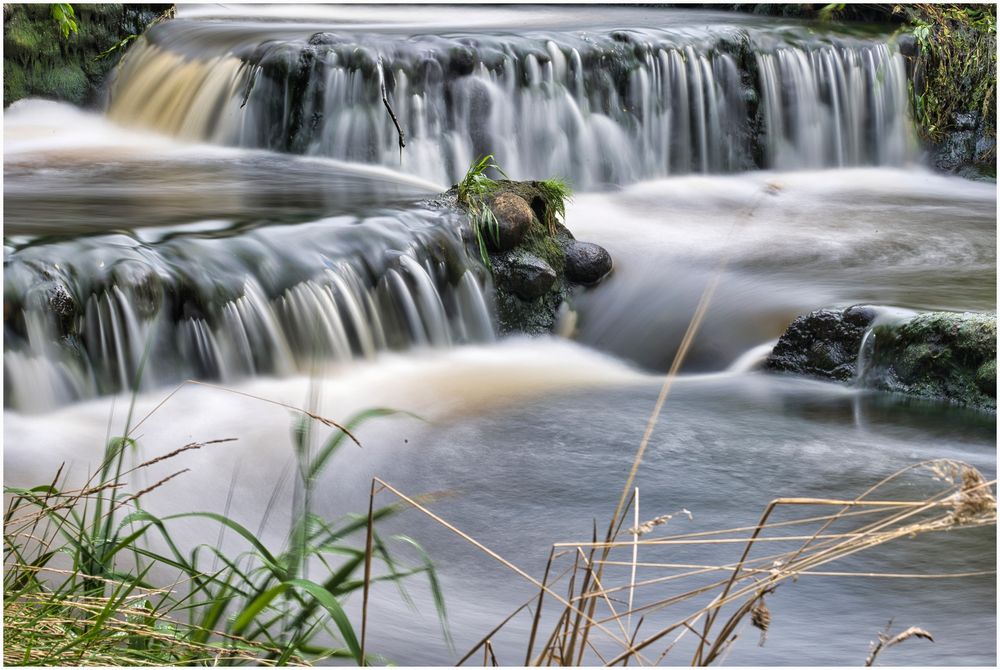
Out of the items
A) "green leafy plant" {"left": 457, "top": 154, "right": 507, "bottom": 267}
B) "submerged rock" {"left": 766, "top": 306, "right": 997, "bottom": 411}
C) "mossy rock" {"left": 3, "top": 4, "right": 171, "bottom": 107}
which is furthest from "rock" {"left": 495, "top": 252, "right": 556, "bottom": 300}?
"mossy rock" {"left": 3, "top": 4, "right": 171, "bottom": 107}

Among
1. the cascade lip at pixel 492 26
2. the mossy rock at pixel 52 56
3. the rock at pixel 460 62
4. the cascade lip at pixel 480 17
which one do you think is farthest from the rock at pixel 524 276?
the mossy rock at pixel 52 56

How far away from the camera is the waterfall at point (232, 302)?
4691 millimetres

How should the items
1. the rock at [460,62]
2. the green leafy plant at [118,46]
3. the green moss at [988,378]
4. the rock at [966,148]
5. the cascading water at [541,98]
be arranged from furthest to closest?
1. the rock at [966,148]
2. the green leafy plant at [118,46]
3. the rock at [460,62]
4. the cascading water at [541,98]
5. the green moss at [988,378]

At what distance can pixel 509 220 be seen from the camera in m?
6.35

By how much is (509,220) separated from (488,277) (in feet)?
1.23

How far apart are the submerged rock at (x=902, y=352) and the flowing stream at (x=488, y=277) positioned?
0.12m

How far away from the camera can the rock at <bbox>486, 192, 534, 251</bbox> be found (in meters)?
6.34

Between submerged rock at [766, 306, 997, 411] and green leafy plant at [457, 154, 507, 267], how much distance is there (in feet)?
5.76

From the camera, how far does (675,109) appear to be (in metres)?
9.27

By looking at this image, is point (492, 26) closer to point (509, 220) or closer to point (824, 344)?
point (509, 220)

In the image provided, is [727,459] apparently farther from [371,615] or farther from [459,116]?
[459,116]

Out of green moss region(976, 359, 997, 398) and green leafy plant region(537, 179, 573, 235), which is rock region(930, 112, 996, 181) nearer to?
green leafy plant region(537, 179, 573, 235)

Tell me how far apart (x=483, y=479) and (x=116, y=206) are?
319 centimetres

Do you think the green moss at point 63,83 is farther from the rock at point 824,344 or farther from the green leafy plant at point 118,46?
the rock at point 824,344
